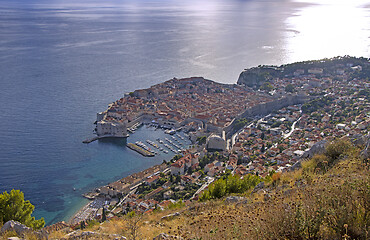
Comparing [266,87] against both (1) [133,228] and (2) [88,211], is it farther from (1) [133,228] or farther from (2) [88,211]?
A: (1) [133,228]

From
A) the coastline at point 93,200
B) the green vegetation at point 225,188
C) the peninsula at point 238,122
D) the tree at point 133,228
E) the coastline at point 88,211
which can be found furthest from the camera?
the peninsula at point 238,122

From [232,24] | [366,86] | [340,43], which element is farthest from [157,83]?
[232,24]

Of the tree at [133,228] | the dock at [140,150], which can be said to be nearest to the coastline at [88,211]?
the dock at [140,150]

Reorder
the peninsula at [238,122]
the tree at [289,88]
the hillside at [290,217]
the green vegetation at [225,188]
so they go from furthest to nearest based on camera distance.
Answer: the tree at [289,88] < the peninsula at [238,122] < the green vegetation at [225,188] < the hillside at [290,217]

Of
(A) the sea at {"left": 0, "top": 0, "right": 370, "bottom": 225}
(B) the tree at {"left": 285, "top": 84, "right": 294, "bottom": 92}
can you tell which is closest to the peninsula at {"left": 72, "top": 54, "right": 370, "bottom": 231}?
(B) the tree at {"left": 285, "top": 84, "right": 294, "bottom": 92}

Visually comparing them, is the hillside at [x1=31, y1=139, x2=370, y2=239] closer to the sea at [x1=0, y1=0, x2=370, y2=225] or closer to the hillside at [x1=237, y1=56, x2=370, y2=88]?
the sea at [x1=0, y1=0, x2=370, y2=225]

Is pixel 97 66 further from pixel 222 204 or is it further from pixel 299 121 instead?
pixel 222 204

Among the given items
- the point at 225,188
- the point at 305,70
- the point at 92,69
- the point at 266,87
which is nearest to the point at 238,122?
the point at 266,87

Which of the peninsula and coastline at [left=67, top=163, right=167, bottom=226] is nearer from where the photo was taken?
coastline at [left=67, top=163, right=167, bottom=226]

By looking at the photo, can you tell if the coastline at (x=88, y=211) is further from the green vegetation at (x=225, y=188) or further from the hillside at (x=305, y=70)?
the hillside at (x=305, y=70)
